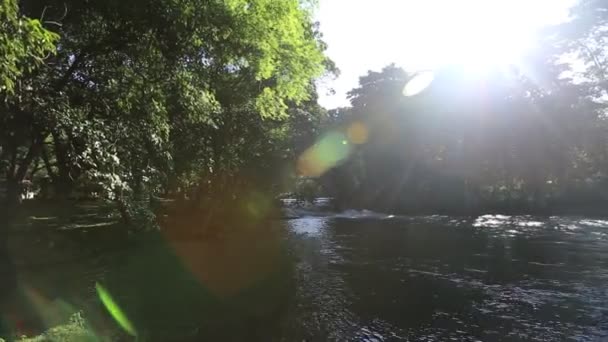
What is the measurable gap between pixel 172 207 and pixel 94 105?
97.6 ft

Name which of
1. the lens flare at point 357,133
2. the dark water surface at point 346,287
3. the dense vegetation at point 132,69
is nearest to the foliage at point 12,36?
the dense vegetation at point 132,69

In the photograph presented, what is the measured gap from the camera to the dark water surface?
1083 cm

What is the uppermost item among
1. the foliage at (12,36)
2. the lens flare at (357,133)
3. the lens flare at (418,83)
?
the lens flare at (418,83)

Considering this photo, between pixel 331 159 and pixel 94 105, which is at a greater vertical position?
pixel 331 159

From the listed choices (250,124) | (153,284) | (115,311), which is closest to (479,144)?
(250,124)

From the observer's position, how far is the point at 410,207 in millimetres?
49281

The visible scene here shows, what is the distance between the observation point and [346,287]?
15.0 metres

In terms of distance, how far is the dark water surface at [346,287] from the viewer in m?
10.8

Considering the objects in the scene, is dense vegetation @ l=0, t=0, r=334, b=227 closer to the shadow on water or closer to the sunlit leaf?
the sunlit leaf

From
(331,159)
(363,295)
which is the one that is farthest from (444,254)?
(331,159)

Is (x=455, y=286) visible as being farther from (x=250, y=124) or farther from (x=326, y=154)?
(x=326, y=154)

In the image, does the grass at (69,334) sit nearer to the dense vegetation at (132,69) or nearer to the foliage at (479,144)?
the dense vegetation at (132,69)

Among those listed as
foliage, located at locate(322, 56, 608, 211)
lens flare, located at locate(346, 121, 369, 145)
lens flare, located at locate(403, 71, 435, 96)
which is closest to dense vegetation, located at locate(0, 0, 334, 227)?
foliage, located at locate(322, 56, 608, 211)

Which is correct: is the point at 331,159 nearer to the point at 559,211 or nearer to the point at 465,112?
the point at 465,112
